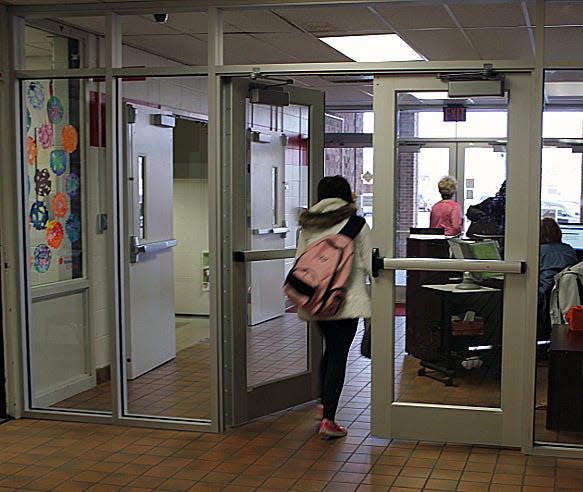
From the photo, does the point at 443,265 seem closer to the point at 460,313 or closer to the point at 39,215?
the point at 460,313

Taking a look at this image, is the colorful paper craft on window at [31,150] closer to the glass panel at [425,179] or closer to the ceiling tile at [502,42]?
the glass panel at [425,179]

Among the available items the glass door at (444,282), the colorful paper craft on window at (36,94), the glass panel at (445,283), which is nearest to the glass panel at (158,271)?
the colorful paper craft on window at (36,94)

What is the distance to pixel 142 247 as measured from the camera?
244 inches

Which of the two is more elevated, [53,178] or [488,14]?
[488,14]

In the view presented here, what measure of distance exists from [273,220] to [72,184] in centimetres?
131

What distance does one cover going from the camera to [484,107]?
16.5 feet

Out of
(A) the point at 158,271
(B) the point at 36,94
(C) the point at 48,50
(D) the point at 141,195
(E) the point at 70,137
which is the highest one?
(C) the point at 48,50

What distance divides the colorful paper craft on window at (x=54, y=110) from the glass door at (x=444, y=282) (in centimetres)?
202

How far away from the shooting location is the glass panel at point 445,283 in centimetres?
463

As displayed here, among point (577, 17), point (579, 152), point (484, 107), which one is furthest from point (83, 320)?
point (579, 152)

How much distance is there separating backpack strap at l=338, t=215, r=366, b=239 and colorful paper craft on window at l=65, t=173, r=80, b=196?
6.10ft

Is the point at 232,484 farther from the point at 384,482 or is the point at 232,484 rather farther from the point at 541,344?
the point at 541,344

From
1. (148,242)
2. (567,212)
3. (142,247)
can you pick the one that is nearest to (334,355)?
(142,247)

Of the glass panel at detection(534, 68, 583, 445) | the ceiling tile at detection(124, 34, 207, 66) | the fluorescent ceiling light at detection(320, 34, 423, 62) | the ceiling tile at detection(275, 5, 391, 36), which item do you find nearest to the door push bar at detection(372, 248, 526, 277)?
the glass panel at detection(534, 68, 583, 445)
